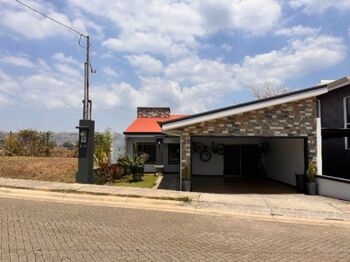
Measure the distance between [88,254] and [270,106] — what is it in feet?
37.4

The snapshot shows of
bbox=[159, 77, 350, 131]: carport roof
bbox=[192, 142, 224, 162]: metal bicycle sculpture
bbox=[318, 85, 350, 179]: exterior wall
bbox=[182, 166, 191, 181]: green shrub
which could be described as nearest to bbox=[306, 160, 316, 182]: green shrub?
bbox=[159, 77, 350, 131]: carport roof

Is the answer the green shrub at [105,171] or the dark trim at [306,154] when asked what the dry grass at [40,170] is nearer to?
the green shrub at [105,171]

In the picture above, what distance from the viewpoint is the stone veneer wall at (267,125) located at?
52.5ft

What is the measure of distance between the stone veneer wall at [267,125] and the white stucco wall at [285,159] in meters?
1.41

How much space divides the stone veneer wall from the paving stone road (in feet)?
18.6

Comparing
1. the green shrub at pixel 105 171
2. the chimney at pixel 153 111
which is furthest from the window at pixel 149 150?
the chimney at pixel 153 111

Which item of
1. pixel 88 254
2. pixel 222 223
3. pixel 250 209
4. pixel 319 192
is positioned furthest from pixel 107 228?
pixel 319 192

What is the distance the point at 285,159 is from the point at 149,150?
27.9 feet

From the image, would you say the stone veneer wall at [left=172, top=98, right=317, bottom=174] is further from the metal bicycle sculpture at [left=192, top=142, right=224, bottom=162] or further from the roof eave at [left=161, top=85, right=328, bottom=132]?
the metal bicycle sculpture at [left=192, top=142, right=224, bottom=162]

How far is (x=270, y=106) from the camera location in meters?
15.9

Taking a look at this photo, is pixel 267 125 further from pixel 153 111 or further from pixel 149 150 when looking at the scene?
pixel 153 111

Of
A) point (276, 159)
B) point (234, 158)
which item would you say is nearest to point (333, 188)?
point (276, 159)

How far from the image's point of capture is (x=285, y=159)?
20.2 meters

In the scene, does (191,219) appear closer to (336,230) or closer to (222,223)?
(222,223)
